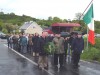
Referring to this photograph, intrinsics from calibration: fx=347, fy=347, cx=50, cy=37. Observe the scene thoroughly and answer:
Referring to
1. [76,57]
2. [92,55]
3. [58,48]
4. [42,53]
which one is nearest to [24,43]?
[92,55]

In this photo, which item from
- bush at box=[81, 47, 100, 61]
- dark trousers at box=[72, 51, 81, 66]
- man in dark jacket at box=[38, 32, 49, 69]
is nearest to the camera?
man in dark jacket at box=[38, 32, 49, 69]

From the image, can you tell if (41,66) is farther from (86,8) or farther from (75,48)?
(86,8)

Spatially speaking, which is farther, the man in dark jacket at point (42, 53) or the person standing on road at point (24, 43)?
the person standing on road at point (24, 43)

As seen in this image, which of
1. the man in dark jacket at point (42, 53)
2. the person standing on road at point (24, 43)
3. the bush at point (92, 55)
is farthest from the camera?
the person standing on road at point (24, 43)

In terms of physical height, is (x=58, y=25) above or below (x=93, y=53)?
above

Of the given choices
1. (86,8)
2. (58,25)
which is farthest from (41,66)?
(58,25)

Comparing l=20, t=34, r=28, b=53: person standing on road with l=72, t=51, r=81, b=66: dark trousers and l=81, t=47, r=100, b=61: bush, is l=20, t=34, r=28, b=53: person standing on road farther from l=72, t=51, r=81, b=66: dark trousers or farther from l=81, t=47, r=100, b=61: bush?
l=72, t=51, r=81, b=66: dark trousers

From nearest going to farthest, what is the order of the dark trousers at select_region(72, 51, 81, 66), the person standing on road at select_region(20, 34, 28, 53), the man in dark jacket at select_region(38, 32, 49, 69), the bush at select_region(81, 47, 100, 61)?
the man in dark jacket at select_region(38, 32, 49, 69) < the dark trousers at select_region(72, 51, 81, 66) < the bush at select_region(81, 47, 100, 61) < the person standing on road at select_region(20, 34, 28, 53)

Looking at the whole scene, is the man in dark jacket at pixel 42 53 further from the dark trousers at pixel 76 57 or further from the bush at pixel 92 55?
the bush at pixel 92 55

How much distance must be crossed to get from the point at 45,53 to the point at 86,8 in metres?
5.10

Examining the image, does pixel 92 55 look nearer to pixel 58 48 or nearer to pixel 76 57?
pixel 76 57

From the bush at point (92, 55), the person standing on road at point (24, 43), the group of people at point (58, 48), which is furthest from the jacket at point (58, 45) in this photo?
A: the person standing on road at point (24, 43)

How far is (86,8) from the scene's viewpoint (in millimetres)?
20172

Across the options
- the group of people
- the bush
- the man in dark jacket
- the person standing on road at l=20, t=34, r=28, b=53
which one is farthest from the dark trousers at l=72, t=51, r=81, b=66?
the person standing on road at l=20, t=34, r=28, b=53
